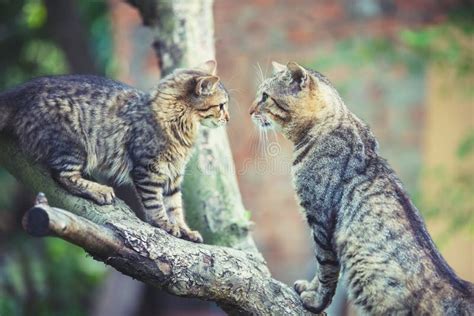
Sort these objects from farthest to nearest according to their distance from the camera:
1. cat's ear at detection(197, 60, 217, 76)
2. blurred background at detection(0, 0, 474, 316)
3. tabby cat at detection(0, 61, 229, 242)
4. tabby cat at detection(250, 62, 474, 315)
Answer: blurred background at detection(0, 0, 474, 316), cat's ear at detection(197, 60, 217, 76), tabby cat at detection(0, 61, 229, 242), tabby cat at detection(250, 62, 474, 315)

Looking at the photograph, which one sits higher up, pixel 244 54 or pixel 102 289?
pixel 244 54

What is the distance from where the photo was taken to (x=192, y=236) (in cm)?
479

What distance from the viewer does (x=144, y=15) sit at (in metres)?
5.71

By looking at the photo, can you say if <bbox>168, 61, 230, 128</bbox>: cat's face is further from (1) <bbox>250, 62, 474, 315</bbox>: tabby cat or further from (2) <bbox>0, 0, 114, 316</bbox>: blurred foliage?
(2) <bbox>0, 0, 114, 316</bbox>: blurred foliage

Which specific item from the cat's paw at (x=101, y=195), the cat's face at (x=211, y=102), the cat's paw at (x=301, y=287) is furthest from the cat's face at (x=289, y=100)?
the cat's paw at (x=101, y=195)

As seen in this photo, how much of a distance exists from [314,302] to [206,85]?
121 cm

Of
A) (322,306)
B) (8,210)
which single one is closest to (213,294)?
(322,306)

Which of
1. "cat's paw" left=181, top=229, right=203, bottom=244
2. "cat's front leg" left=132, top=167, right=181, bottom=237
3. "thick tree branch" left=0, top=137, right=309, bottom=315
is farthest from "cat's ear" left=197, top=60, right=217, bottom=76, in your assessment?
"thick tree branch" left=0, top=137, right=309, bottom=315

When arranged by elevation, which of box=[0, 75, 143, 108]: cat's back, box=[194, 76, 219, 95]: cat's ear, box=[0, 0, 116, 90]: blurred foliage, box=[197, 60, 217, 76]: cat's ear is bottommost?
box=[0, 75, 143, 108]: cat's back

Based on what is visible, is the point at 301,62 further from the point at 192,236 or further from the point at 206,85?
the point at 192,236

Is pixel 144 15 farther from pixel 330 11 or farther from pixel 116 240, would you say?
pixel 330 11

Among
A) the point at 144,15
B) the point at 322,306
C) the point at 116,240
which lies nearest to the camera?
the point at 116,240

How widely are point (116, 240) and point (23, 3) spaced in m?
7.68

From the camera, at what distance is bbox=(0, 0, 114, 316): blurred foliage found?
1056cm
